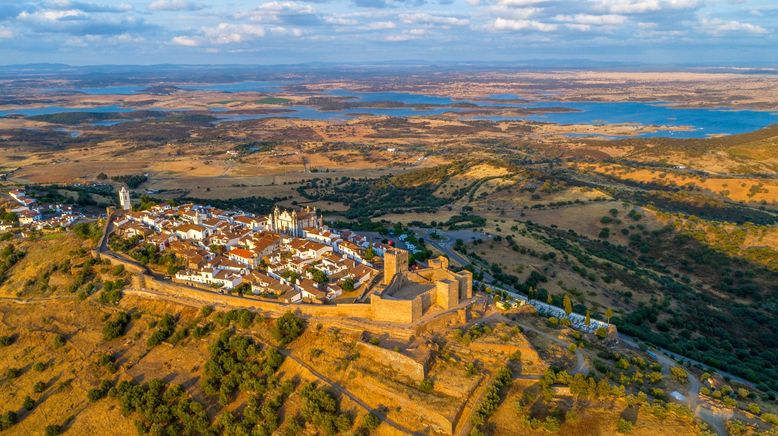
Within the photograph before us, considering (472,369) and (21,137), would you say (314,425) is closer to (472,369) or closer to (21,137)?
(472,369)

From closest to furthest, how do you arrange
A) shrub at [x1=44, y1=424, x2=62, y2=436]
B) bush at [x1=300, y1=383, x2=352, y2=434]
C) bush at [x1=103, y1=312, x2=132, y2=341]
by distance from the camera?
1. bush at [x1=300, y1=383, x2=352, y2=434]
2. shrub at [x1=44, y1=424, x2=62, y2=436]
3. bush at [x1=103, y1=312, x2=132, y2=341]

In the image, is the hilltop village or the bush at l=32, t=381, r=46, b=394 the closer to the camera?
the bush at l=32, t=381, r=46, b=394

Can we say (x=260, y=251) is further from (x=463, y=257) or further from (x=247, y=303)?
(x=463, y=257)

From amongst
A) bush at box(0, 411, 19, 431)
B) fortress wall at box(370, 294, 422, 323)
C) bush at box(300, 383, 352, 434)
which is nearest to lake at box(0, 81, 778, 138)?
fortress wall at box(370, 294, 422, 323)

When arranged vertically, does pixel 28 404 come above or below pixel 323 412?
below

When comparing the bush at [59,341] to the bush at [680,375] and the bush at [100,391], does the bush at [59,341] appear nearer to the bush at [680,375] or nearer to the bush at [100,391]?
the bush at [100,391]

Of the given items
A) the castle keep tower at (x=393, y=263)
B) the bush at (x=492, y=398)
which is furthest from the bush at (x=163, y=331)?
the bush at (x=492, y=398)

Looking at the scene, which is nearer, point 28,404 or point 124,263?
point 28,404

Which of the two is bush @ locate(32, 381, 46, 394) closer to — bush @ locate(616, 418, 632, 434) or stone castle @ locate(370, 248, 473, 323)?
stone castle @ locate(370, 248, 473, 323)

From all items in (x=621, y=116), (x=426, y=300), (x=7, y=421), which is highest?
(x=621, y=116)

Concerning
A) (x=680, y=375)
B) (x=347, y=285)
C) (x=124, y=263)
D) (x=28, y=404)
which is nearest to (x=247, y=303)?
(x=347, y=285)
